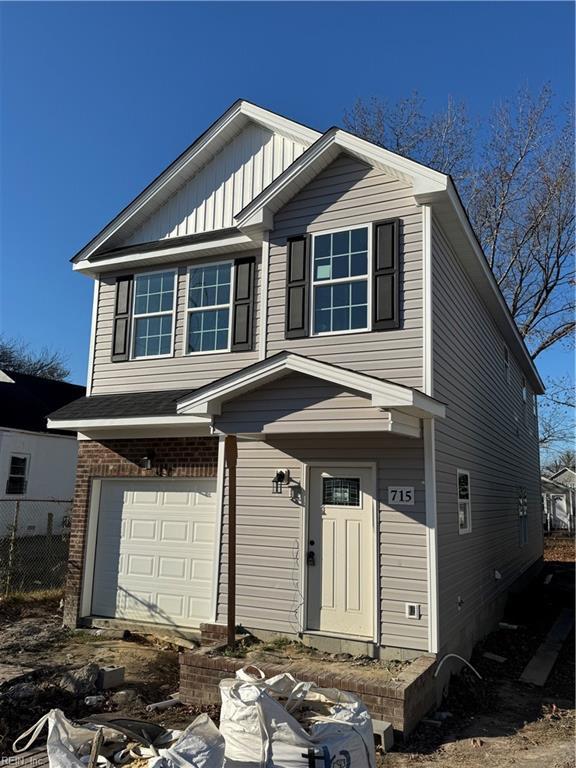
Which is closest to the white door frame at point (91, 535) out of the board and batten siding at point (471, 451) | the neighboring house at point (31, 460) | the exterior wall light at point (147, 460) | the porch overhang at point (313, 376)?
the exterior wall light at point (147, 460)

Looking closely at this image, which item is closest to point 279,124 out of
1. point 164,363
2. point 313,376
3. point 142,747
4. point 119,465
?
point 164,363

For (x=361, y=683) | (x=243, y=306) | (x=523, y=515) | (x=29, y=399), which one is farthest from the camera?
(x=29, y=399)

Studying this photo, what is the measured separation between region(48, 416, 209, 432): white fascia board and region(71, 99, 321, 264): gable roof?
121 inches

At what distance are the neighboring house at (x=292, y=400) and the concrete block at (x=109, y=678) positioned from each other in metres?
1.47

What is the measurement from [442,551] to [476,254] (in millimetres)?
4521

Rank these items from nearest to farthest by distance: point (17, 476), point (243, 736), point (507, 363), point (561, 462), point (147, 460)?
1. point (243, 736)
2. point (147, 460)
3. point (507, 363)
4. point (17, 476)
5. point (561, 462)

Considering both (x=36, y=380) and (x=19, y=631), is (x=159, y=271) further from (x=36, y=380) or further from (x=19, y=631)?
(x=36, y=380)

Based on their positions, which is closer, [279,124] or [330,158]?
[330,158]

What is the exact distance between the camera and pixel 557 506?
41.1 metres

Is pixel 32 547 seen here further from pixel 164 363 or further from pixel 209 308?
pixel 209 308

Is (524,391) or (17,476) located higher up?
(524,391)

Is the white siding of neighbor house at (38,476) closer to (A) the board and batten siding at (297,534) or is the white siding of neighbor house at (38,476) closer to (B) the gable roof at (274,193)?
(B) the gable roof at (274,193)

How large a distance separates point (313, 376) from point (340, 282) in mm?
1721

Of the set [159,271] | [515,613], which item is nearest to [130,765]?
[159,271]
